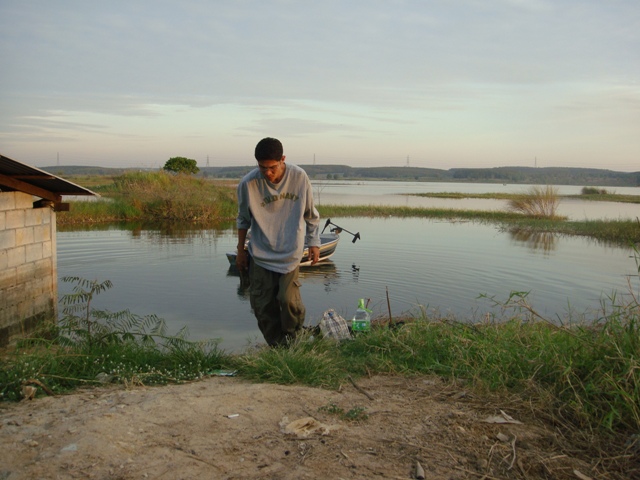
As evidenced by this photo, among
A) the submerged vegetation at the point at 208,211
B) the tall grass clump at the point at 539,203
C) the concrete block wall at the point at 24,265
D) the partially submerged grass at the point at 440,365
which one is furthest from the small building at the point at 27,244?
the tall grass clump at the point at 539,203

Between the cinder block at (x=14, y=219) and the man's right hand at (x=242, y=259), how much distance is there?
367 centimetres

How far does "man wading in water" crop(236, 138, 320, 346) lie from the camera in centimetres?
502

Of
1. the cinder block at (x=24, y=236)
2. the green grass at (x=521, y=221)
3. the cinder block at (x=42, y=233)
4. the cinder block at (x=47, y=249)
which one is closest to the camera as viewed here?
the cinder block at (x=24, y=236)

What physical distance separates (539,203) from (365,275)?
20.9 meters

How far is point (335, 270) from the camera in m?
14.1

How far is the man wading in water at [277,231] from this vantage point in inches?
198

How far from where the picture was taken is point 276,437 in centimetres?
320

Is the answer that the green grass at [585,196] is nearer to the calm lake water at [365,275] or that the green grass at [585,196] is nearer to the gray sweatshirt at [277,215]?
the calm lake water at [365,275]

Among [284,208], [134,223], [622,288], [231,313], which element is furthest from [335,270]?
[134,223]

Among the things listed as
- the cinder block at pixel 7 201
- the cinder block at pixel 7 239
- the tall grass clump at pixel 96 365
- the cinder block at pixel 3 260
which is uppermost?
the cinder block at pixel 7 201

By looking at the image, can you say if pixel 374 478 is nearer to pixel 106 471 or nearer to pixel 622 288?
pixel 106 471

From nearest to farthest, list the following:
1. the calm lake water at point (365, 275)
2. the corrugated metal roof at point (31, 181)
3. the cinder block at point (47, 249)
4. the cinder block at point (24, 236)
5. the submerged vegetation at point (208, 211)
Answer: the corrugated metal roof at point (31, 181) < the cinder block at point (24, 236) < the cinder block at point (47, 249) < the calm lake water at point (365, 275) < the submerged vegetation at point (208, 211)

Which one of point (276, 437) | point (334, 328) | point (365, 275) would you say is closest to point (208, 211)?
point (365, 275)

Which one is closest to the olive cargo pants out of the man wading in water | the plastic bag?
the man wading in water
